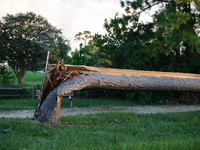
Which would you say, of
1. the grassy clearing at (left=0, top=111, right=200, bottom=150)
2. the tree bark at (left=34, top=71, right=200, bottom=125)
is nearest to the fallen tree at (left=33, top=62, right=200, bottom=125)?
the tree bark at (left=34, top=71, right=200, bottom=125)

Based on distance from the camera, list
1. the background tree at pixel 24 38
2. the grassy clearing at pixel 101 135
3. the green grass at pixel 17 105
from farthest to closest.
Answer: the background tree at pixel 24 38
the green grass at pixel 17 105
the grassy clearing at pixel 101 135

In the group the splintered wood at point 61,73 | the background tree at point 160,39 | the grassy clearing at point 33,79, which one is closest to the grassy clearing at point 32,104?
the background tree at point 160,39

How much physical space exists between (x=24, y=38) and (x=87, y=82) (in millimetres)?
13567

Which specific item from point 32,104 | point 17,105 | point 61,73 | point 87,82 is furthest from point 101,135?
point 32,104

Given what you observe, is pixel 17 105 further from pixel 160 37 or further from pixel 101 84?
pixel 160 37

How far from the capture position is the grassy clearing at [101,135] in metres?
3.48

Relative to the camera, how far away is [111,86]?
5578 mm

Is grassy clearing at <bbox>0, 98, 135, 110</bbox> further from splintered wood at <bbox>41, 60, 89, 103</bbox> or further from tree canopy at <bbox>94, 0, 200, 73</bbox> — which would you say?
splintered wood at <bbox>41, 60, 89, 103</bbox>

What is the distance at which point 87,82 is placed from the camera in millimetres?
5219

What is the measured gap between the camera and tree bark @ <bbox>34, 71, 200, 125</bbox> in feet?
16.5

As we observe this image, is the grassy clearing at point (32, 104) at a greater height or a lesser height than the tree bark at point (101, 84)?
lesser

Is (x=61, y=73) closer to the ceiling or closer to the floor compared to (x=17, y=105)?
closer to the ceiling

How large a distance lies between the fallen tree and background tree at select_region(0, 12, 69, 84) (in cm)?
1186

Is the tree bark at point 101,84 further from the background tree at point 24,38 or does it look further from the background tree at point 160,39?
the background tree at point 24,38
